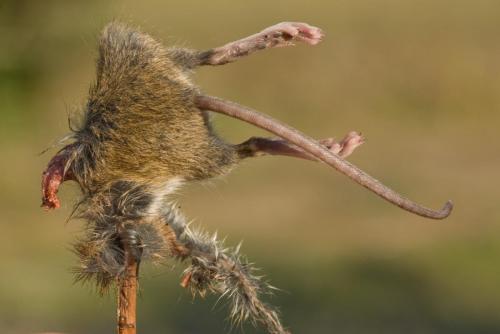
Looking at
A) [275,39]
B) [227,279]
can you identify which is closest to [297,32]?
[275,39]

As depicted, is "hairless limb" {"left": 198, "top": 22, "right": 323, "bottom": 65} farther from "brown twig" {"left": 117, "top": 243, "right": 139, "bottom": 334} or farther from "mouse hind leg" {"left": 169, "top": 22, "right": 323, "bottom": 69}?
"brown twig" {"left": 117, "top": 243, "right": 139, "bottom": 334}

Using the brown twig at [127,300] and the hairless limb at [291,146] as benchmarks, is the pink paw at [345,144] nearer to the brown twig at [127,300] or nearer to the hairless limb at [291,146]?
the hairless limb at [291,146]

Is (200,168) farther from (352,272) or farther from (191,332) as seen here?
(352,272)

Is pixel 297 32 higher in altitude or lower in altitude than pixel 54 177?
higher

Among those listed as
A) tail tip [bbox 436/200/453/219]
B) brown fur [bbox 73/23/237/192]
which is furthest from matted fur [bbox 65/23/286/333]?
tail tip [bbox 436/200/453/219]

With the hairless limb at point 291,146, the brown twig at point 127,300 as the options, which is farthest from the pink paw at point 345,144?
the brown twig at point 127,300

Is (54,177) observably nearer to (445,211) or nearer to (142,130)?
(142,130)
